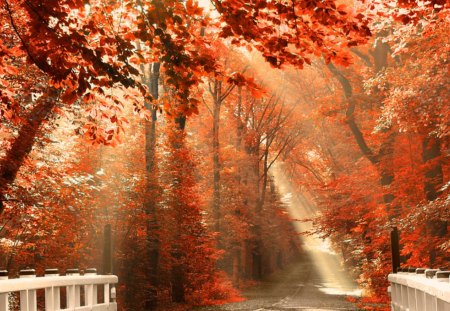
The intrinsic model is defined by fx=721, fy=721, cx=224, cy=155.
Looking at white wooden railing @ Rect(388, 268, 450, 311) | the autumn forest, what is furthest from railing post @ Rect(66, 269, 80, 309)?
white wooden railing @ Rect(388, 268, 450, 311)

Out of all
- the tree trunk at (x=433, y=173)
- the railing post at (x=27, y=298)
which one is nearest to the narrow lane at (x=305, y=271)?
the tree trunk at (x=433, y=173)

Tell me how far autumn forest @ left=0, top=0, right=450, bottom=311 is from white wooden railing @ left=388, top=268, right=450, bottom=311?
2.60m

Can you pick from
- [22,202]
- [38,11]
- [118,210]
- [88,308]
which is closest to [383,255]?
[118,210]

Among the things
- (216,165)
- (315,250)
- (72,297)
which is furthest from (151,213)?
(315,250)

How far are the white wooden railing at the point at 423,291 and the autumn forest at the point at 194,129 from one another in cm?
260

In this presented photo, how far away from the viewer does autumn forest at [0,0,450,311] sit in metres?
8.37

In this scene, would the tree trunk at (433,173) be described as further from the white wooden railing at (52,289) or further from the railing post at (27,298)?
the railing post at (27,298)

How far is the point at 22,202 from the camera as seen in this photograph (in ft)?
49.9

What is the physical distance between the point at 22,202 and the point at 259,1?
9141 millimetres

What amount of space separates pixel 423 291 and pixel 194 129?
37.0m

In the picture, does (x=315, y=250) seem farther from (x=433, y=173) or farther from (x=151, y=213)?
(x=433, y=173)

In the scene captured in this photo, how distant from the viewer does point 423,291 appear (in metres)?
7.50

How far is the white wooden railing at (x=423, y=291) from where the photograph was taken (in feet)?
19.7

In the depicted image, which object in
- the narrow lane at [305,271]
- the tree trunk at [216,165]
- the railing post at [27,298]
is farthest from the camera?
the narrow lane at [305,271]
